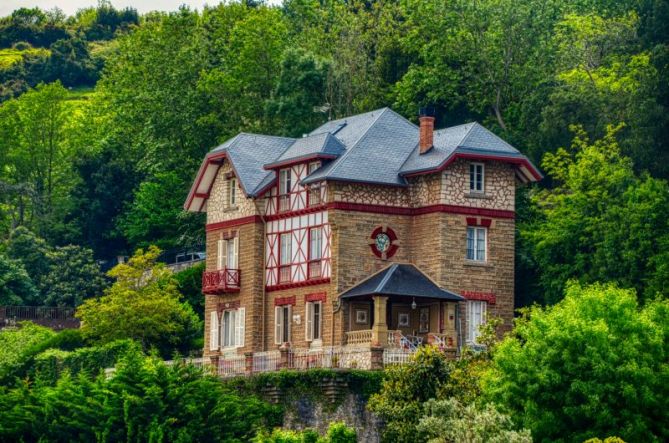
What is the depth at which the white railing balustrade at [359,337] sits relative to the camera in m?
69.3

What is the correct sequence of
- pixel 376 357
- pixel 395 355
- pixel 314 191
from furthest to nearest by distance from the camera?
pixel 314 191
pixel 395 355
pixel 376 357

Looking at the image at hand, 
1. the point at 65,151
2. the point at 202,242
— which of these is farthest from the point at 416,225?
the point at 65,151

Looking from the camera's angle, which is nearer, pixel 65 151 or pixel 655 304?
pixel 655 304

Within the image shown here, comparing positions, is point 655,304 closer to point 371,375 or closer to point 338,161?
point 371,375

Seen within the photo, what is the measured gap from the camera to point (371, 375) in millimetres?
65250

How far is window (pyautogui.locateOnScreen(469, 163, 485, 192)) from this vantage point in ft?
241

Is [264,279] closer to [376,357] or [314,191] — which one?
[314,191]

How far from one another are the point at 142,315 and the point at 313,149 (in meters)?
12.5

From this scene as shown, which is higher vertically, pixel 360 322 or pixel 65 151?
pixel 65 151

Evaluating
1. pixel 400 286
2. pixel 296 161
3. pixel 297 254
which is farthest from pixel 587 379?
pixel 296 161

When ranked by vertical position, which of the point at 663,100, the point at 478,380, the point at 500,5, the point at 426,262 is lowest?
the point at 478,380

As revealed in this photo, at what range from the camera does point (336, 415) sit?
65312mm

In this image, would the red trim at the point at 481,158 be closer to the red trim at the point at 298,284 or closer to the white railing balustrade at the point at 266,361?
the red trim at the point at 298,284

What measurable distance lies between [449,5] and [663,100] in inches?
797
